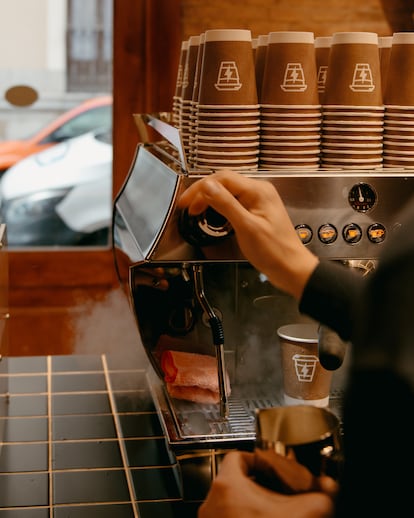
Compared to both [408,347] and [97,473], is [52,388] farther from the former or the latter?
[408,347]

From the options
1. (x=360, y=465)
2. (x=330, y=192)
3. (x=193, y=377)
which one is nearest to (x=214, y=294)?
(x=193, y=377)

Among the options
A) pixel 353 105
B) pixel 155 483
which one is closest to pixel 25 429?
pixel 155 483

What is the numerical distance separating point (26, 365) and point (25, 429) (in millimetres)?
347

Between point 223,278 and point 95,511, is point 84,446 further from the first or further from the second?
point 223,278

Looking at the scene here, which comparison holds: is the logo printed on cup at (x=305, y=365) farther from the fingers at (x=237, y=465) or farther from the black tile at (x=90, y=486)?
the fingers at (x=237, y=465)

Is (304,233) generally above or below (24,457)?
above

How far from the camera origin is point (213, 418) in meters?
1.25

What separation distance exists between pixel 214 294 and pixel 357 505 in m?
0.70

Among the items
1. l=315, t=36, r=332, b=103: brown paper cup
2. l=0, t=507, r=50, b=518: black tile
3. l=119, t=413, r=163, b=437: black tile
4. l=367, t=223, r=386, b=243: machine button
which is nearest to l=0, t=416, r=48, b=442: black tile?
l=119, t=413, r=163, b=437: black tile

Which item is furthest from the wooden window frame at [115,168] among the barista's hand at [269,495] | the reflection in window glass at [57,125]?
the barista's hand at [269,495]

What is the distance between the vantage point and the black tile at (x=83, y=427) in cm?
141

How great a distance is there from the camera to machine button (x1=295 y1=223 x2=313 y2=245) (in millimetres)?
1180

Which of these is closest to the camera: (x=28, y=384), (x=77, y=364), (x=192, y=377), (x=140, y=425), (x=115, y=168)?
(x=192, y=377)

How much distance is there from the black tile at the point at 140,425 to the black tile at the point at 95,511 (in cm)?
23
